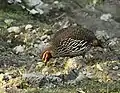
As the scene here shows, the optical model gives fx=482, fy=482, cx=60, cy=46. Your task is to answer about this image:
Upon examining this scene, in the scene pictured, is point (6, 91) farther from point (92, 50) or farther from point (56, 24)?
point (56, 24)

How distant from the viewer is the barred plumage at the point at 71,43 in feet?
28.0

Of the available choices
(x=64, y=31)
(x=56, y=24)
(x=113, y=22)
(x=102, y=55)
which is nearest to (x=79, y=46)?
(x=64, y=31)

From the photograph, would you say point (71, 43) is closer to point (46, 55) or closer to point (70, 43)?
point (70, 43)

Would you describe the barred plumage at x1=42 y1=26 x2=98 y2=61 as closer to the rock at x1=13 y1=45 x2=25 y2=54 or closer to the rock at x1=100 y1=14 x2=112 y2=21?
the rock at x1=13 y1=45 x2=25 y2=54

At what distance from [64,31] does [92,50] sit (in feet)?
3.56

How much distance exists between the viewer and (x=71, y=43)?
28.0 feet

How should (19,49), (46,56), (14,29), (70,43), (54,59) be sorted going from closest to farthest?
(70,43)
(46,56)
(54,59)
(19,49)
(14,29)

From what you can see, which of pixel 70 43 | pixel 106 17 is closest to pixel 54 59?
pixel 70 43

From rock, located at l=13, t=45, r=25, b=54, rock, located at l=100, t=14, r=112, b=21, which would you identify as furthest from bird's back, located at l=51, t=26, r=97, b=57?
rock, located at l=100, t=14, r=112, b=21

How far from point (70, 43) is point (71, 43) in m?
0.02

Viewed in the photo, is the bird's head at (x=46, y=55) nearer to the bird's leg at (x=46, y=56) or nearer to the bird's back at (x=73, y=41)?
the bird's leg at (x=46, y=56)

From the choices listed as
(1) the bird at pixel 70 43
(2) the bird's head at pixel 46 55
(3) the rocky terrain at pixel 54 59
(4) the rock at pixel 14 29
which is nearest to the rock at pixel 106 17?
(3) the rocky terrain at pixel 54 59

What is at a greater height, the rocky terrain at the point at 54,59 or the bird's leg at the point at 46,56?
the bird's leg at the point at 46,56

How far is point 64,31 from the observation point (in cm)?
870
